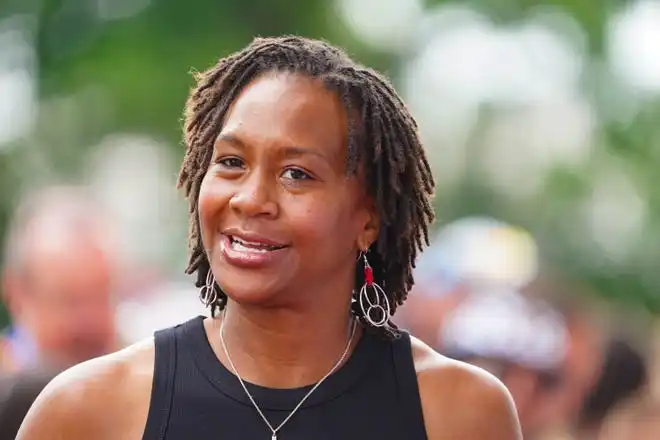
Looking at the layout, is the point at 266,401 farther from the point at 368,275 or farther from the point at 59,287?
the point at 59,287

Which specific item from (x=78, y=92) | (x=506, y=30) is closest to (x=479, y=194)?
(x=506, y=30)

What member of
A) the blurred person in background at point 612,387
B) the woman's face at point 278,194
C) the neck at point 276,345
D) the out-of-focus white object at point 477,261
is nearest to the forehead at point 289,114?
the woman's face at point 278,194

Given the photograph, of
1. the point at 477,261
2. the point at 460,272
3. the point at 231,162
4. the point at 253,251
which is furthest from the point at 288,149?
the point at 460,272

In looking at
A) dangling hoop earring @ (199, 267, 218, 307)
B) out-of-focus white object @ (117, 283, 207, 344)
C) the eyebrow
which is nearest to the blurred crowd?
dangling hoop earring @ (199, 267, 218, 307)

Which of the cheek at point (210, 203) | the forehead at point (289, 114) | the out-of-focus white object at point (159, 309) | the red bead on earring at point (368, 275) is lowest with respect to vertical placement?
the out-of-focus white object at point (159, 309)

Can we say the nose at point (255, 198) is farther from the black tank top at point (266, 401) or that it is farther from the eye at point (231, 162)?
the black tank top at point (266, 401)

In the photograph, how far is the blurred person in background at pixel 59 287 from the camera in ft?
19.5

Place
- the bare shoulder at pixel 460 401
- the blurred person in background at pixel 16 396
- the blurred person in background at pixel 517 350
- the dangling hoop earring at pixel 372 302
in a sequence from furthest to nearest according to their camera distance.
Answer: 1. the blurred person in background at pixel 517 350
2. the blurred person in background at pixel 16 396
3. the dangling hoop earring at pixel 372 302
4. the bare shoulder at pixel 460 401

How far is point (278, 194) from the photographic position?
402 cm

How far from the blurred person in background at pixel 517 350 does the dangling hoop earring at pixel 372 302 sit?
2185 mm

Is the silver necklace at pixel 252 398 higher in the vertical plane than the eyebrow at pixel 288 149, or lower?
lower

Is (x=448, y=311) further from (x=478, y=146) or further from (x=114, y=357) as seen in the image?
(x=478, y=146)

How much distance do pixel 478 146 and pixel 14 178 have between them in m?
10.2

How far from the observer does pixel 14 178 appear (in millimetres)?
18688
